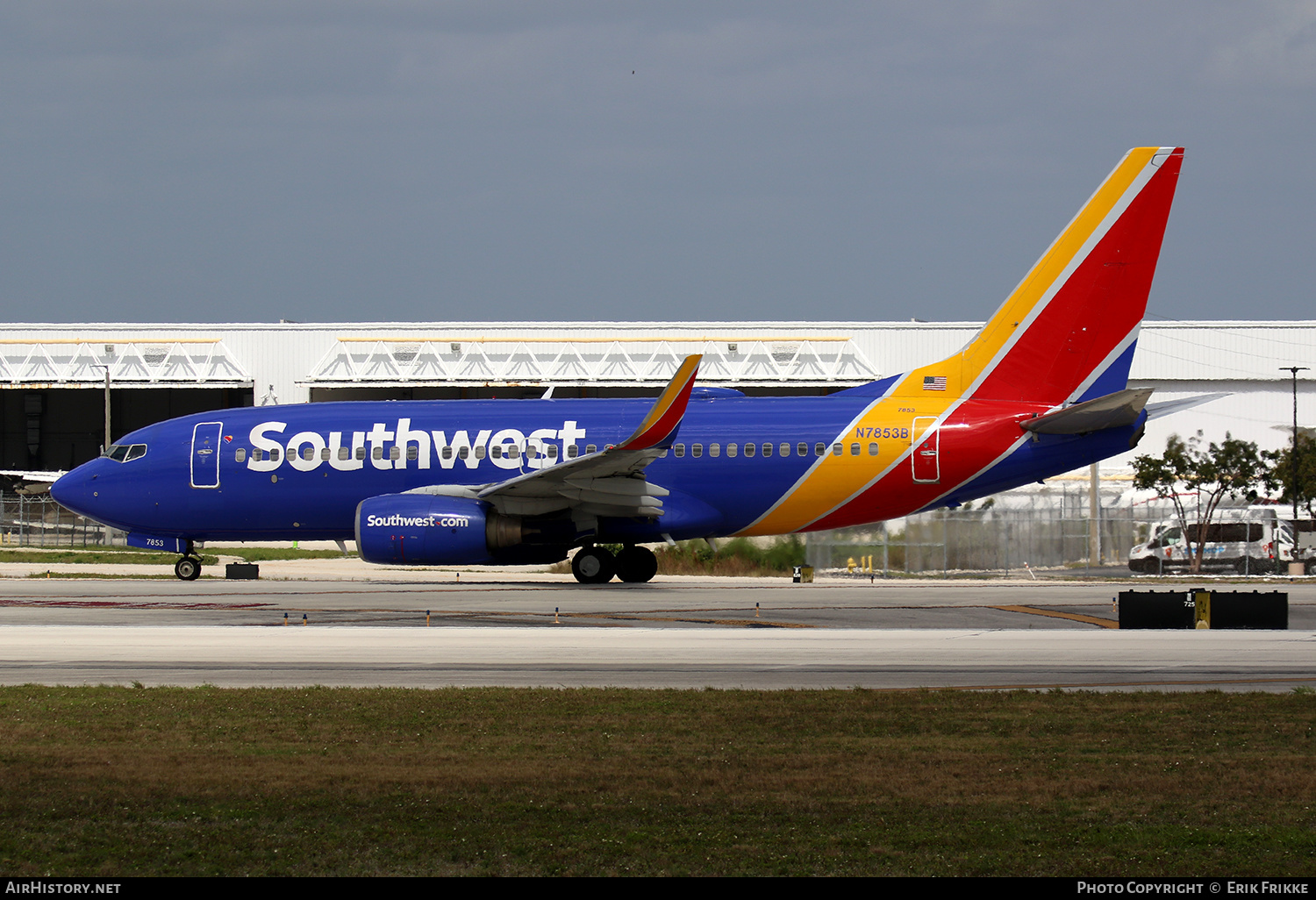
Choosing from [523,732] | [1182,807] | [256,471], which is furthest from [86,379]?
[1182,807]

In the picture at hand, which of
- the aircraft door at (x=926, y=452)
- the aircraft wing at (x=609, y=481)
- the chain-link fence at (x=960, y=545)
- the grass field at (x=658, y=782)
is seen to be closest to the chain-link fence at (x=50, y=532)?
the aircraft wing at (x=609, y=481)

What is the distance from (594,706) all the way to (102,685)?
17.2 ft

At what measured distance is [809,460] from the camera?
2683 centimetres

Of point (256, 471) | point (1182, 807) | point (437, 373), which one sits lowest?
point (1182, 807)

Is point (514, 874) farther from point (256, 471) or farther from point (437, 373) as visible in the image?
point (437, 373)

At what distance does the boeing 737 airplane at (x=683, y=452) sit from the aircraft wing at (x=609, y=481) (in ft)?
0.13

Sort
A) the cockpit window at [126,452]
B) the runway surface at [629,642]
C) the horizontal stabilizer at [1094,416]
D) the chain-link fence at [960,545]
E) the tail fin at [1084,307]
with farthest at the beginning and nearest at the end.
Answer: the chain-link fence at [960,545]
the cockpit window at [126,452]
the tail fin at [1084,307]
the horizontal stabilizer at [1094,416]
the runway surface at [629,642]

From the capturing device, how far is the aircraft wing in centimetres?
2484

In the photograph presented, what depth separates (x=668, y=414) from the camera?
81.3 ft

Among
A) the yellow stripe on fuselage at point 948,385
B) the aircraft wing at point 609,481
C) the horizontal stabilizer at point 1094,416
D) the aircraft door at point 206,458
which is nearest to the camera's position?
the horizontal stabilizer at point 1094,416

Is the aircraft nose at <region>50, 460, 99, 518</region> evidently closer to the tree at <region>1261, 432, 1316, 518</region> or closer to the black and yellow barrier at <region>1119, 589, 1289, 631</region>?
the black and yellow barrier at <region>1119, 589, 1289, 631</region>

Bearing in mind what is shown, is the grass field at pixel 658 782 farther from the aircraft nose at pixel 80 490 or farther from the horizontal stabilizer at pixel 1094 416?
the aircraft nose at pixel 80 490

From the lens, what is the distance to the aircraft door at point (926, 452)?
26.3 metres

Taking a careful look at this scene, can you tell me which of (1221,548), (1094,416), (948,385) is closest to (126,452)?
(948,385)
